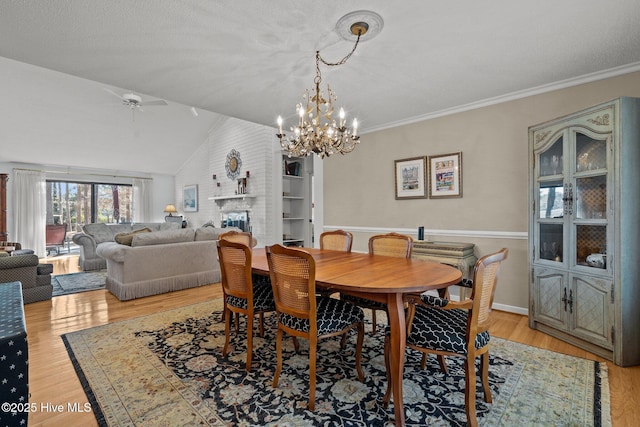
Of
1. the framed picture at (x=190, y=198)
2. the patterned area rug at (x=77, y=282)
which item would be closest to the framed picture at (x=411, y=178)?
the patterned area rug at (x=77, y=282)

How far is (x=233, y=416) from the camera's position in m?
1.66

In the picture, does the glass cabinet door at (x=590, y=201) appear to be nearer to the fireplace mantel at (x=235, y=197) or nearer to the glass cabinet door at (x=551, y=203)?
the glass cabinet door at (x=551, y=203)

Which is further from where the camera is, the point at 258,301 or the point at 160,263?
the point at 160,263

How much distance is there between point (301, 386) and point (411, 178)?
3016 mm

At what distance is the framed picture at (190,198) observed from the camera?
8.69 metres

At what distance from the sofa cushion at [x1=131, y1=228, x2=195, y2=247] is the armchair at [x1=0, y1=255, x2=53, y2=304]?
1.12 m

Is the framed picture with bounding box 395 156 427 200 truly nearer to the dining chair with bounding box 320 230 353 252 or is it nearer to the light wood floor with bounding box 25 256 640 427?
the dining chair with bounding box 320 230 353 252

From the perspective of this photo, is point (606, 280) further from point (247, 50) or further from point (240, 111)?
point (240, 111)

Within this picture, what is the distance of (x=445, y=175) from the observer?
3818 mm

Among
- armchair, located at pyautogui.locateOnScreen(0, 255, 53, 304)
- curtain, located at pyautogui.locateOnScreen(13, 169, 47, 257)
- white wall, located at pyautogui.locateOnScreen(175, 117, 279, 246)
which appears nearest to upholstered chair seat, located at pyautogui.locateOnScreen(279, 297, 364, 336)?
armchair, located at pyautogui.locateOnScreen(0, 255, 53, 304)

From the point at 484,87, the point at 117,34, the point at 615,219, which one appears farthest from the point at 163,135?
the point at 615,219

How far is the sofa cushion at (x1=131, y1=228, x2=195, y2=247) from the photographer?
3951 millimetres

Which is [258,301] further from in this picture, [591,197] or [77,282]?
[77,282]

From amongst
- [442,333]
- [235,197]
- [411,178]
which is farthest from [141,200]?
[442,333]
